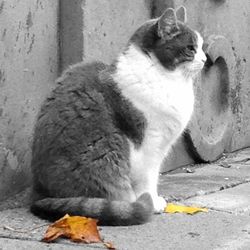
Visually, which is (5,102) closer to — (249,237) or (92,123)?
(92,123)

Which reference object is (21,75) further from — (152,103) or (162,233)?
(162,233)

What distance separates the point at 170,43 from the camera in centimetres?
362

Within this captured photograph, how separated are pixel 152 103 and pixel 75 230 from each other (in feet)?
2.77

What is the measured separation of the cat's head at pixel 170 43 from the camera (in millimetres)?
3598

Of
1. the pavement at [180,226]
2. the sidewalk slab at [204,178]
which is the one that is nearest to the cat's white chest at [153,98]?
the pavement at [180,226]

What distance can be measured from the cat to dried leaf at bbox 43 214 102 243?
0.46ft

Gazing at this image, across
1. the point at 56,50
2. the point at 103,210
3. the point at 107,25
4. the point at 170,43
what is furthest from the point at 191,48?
the point at 103,210

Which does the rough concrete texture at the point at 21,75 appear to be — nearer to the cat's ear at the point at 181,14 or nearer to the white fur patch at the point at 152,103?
the white fur patch at the point at 152,103

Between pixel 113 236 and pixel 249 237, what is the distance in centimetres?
63

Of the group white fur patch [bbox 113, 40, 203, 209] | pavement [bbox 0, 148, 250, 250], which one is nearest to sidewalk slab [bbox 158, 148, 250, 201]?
pavement [bbox 0, 148, 250, 250]

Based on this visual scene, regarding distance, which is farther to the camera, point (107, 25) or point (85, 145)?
point (107, 25)

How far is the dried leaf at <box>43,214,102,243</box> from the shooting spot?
2.93 meters

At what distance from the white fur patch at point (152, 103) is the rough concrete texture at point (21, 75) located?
1.80ft

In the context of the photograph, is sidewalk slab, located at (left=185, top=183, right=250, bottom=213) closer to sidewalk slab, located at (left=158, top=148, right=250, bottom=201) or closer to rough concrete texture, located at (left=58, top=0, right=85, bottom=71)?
sidewalk slab, located at (left=158, top=148, right=250, bottom=201)
